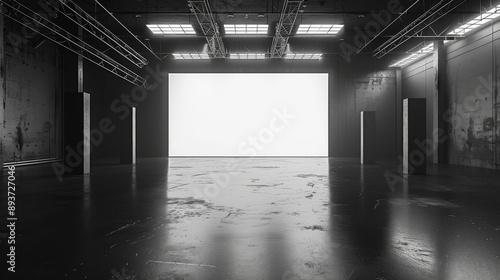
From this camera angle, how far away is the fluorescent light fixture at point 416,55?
17812mm

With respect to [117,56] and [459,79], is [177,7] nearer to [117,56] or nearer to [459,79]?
[117,56]

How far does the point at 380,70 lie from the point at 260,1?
11.7 meters

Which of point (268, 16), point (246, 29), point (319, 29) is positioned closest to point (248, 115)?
point (246, 29)

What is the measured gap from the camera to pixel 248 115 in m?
21.0

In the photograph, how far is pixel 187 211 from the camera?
555cm

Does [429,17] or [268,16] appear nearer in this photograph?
[429,17]

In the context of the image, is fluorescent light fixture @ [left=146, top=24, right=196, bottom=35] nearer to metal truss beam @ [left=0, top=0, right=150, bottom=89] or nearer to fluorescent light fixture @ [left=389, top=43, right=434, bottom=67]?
metal truss beam @ [left=0, top=0, right=150, bottom=89]

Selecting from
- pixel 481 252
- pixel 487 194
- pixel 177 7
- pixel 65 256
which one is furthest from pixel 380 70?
pixel 65 256

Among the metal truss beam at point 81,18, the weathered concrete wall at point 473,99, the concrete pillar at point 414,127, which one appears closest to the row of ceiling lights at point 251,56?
the metal truss beam at point 81,18

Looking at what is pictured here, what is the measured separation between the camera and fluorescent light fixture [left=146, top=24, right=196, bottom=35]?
16406mm

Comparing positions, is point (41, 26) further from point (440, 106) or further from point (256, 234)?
point (440, 106)

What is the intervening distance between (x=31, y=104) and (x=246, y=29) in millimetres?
10800

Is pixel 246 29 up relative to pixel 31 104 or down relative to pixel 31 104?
up

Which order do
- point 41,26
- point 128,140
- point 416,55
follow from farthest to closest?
1. point 416,55
2. point 128,140
3. point 41,26
